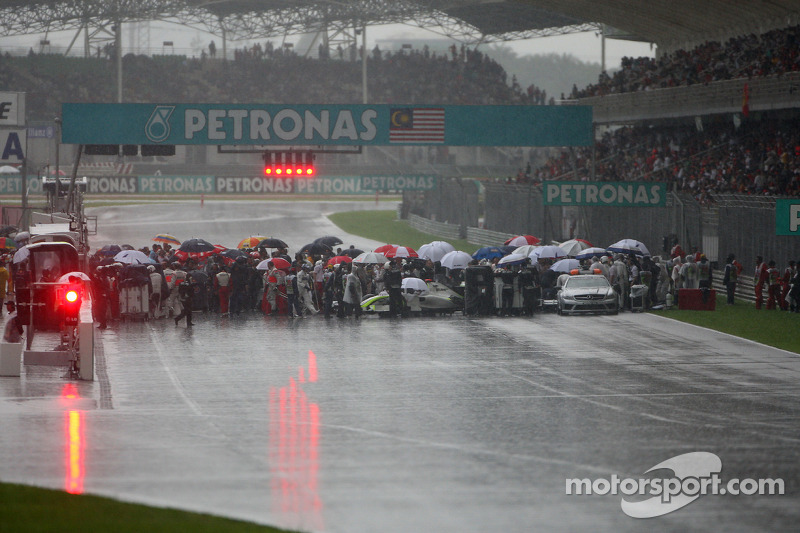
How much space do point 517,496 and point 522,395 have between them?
6.17 m

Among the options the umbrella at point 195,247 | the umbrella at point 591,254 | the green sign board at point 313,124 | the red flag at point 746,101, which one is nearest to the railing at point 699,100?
the red flag at point 746,101

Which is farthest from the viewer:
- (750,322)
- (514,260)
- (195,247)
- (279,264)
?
(195,247)

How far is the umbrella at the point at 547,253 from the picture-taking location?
32.6 m

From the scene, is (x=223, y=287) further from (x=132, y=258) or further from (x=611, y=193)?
(x=611, y=193)

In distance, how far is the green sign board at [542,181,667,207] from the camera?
33.2 m

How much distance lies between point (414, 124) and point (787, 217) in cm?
1133

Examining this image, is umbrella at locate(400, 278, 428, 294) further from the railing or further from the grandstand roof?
the grandstand roof

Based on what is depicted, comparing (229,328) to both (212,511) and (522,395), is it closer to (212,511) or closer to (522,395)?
(522,395)

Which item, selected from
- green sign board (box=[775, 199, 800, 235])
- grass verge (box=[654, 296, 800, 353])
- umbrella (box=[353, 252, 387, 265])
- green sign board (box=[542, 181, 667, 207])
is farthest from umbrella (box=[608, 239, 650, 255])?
umbrella (box=[353, 252, 387, 265])

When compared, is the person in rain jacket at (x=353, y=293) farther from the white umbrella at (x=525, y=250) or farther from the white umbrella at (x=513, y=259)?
the white umbrella at (x=525, y=250)

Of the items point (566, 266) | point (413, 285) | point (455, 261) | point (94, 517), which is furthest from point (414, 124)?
point (94, 517)

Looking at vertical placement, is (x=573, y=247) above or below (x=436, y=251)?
above

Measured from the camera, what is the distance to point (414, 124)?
110 ft

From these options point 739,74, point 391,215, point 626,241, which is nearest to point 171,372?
point 626,241
